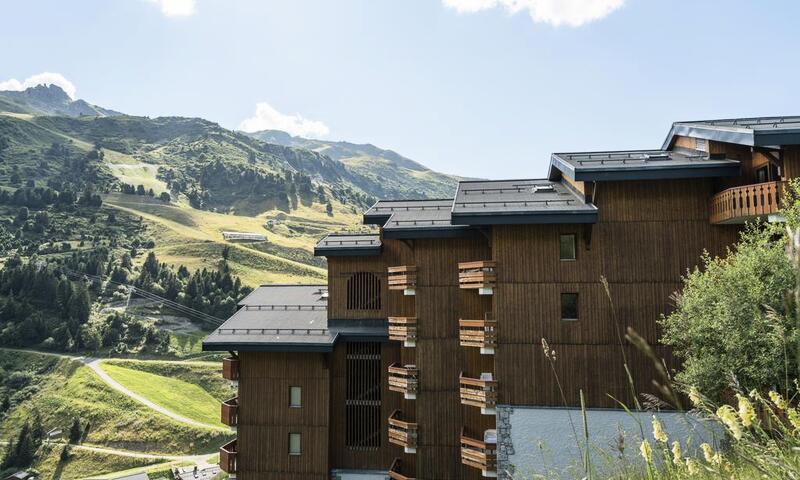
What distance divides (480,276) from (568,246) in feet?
11.9

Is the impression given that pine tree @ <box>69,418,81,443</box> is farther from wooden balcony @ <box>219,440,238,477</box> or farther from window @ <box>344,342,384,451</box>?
window @ <box>344,342,384,451</box>

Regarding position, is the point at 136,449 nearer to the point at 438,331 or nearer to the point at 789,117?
the point at 438,331

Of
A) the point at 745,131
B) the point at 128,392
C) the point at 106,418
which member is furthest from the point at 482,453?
the point at 128,392

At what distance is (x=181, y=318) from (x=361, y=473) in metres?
77.3

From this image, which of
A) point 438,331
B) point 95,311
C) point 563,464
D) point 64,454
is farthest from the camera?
point 95,311

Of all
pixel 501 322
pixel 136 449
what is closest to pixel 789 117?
pixel 501 322

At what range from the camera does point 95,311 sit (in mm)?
89312

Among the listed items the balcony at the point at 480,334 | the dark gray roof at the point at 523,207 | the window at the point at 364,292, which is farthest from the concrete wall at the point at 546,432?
the window at the point at 364,292

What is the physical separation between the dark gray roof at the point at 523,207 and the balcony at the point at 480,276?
1728mm

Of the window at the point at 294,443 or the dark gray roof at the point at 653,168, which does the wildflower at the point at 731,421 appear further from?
the window at the point at 294,443

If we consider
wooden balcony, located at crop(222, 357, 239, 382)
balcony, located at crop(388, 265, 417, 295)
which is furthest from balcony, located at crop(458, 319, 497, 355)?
wooden balcony, located at crop(222, 357, 239, 382)

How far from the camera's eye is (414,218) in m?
23.6

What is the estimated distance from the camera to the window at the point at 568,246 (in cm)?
1894

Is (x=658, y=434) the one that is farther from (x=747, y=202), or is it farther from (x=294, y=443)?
(x=294, y=443)
